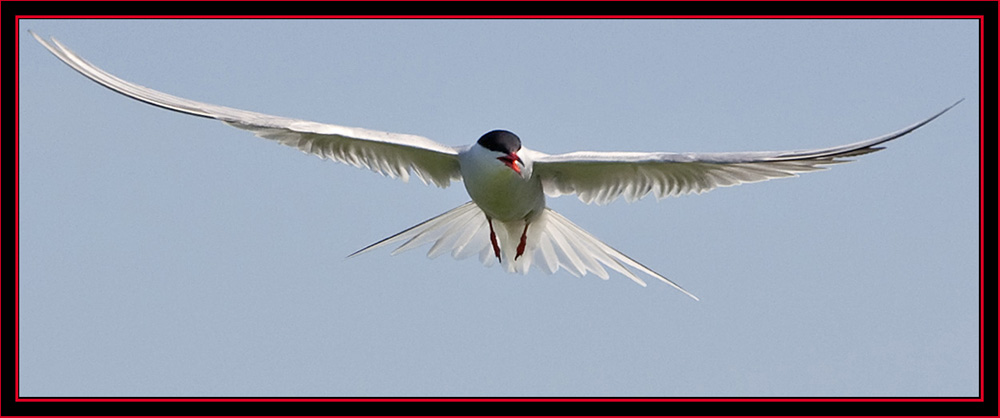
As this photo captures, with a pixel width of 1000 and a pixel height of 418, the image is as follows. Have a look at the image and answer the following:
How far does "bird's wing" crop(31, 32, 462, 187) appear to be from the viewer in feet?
28.6

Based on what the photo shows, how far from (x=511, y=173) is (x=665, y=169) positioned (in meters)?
1.03

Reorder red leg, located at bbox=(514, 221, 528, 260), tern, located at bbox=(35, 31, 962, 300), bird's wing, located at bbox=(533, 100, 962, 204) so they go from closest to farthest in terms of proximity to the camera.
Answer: bird's wing, located at bbox=(533, 100, 962, 204) < tern, located at bbox=(35, 31, 962, 300) < red leg, located at bbox=(514, 221, 528, 260)

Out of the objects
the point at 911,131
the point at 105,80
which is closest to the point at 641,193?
the point at 911,131

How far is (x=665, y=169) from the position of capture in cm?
Result: 895

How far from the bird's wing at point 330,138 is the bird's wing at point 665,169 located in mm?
785

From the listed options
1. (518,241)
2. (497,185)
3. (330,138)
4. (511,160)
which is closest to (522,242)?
(518,241)

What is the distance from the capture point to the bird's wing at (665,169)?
8078 mm

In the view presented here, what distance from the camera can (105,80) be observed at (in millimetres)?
8750

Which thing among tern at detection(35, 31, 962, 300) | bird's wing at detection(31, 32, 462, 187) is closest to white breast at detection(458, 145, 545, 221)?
tern at detection(35, 31, 962, 300)

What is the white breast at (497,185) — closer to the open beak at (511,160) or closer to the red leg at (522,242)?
the open beak at (511,160)

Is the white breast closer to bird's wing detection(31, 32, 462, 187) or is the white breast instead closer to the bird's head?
the bird's head

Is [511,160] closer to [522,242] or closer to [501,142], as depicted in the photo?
[501,142]

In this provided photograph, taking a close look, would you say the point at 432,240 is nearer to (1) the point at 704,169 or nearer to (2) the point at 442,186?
(2) the point at 442,186

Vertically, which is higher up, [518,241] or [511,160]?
[511,160]
